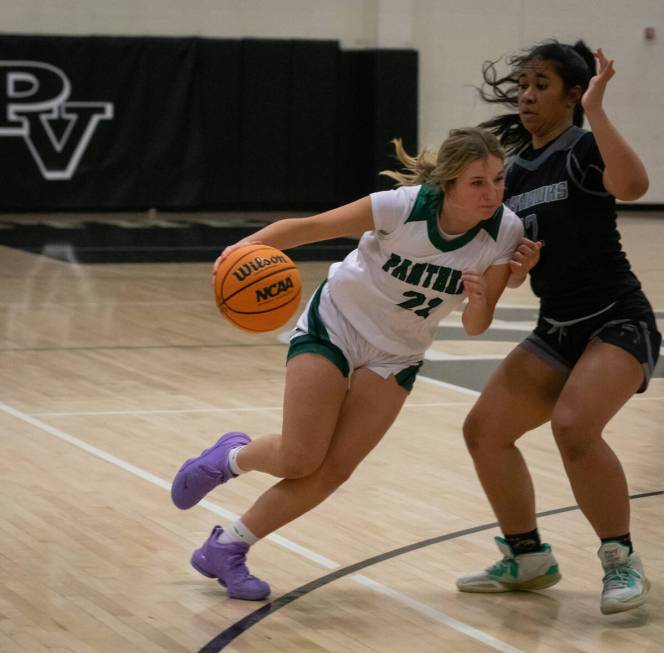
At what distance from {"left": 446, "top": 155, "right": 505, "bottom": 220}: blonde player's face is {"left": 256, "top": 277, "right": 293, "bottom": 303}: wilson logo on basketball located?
21.6 inches

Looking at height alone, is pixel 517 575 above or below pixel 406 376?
below

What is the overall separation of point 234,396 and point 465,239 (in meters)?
3.51

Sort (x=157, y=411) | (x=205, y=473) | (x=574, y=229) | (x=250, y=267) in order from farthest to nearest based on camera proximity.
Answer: (x=157, y=411), (x=205, y=473), (x=574, y=229), (x=250, y=267)

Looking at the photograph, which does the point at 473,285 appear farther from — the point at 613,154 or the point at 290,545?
the point at 290,545

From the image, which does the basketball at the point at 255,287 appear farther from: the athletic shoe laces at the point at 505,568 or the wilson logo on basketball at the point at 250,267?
the athletic shoe laces at the point at 505,568

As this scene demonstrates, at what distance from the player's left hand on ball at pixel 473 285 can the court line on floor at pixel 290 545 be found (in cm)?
93

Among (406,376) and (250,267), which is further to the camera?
(406,376)

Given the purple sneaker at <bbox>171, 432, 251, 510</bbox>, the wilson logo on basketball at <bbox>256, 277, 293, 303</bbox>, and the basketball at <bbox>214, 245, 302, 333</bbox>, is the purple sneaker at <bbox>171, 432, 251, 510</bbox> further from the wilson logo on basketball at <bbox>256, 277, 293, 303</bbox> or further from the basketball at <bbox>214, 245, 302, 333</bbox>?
the wilson logo on basketball at <bbox>256, 277, 293, 303</bbox>

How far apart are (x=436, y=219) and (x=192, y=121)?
14.5m

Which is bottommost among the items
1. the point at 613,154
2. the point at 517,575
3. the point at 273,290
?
the point at 517,575

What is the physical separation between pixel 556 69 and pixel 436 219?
57cm

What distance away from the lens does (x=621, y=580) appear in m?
3.97

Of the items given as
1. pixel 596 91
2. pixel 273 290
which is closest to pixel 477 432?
pixel 273 290

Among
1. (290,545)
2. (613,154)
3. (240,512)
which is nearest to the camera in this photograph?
(613,154)
